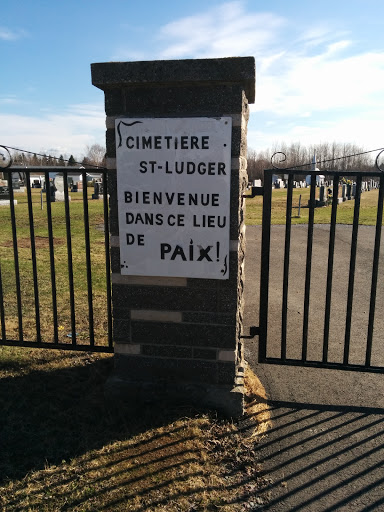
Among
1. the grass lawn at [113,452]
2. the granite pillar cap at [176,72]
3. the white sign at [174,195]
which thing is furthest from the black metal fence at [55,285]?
the granite pillar cap at [176,72]

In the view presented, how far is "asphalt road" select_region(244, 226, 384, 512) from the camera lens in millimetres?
2570

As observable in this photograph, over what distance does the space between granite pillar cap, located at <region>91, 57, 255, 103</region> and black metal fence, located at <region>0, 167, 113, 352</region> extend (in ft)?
2.21

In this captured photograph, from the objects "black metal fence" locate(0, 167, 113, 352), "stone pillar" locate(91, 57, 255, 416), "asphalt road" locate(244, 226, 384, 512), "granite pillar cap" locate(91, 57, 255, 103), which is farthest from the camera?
"black metal fence" locate(0, 167, 113, 352)

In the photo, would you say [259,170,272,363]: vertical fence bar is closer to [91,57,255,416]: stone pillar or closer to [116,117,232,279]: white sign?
[91,57,255,416]: stone pillar

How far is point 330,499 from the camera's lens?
2.52 meters

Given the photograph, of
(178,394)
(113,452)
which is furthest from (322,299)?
(113,452)

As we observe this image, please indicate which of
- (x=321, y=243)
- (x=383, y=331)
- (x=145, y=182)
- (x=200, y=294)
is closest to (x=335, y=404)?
(x=200, y=294)

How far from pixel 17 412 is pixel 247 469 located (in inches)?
68.1

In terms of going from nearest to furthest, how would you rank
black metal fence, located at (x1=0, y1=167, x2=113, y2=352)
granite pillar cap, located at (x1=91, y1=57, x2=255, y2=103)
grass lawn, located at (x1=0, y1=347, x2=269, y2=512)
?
grass lawn, located at (x1=0, y1=347, x2=269, y2=512)
granite pillar cap, located at (x1=91, y1=57, x2=255, y2=103)
black metal fence, located at (x1=0, y1=167, x2=113, y2=352)

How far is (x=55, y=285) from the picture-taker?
12.6 feet

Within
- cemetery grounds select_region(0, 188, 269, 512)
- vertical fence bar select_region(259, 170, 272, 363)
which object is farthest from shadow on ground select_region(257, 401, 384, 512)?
vertical fence bar select_region(259, 170, 272, 363)

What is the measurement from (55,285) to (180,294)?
1272mm

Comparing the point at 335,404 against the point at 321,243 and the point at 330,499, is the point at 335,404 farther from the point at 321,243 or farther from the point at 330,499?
the point at 321,243

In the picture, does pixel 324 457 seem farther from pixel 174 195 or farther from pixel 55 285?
pixel 55 285
